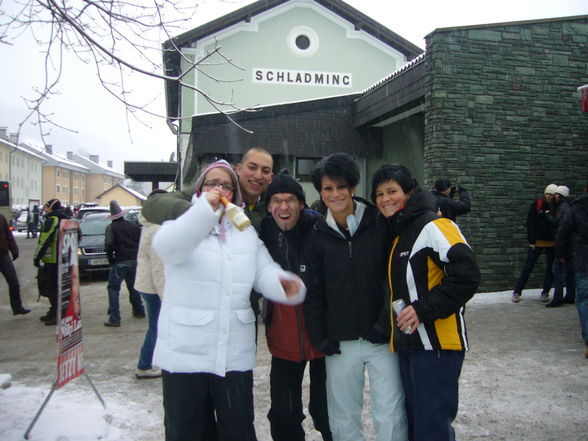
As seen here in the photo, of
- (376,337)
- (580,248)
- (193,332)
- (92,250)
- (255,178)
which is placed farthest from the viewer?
(92,250)

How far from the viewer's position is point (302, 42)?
1939cm

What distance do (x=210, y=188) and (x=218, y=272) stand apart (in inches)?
18.6

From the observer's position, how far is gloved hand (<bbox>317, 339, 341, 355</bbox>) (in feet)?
8.71

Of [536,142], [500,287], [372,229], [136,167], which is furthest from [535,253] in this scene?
[136,167]

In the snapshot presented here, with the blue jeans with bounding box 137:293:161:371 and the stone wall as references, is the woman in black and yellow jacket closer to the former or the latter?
the blue jeans with bounding box 137:293:161:371

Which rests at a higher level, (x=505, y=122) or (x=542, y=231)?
(x=505, y=122)

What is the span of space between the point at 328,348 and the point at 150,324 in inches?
102

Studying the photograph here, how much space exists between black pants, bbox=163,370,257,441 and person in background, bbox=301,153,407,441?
0.51m

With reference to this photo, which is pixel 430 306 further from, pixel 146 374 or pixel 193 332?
pixel 146 374

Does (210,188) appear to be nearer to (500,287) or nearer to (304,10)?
(500,287)

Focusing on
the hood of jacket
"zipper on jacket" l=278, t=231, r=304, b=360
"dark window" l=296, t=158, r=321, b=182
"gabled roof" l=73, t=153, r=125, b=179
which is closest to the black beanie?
"zipper on jacket" l=278, t=231, r=304, b=360

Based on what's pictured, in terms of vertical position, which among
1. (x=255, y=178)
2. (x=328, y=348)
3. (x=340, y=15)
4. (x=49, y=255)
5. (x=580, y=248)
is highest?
(x=340, y=15)

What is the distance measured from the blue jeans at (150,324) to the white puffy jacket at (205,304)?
223 centimetres

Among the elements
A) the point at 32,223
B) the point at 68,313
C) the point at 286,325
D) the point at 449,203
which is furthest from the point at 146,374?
the point at 32,223
